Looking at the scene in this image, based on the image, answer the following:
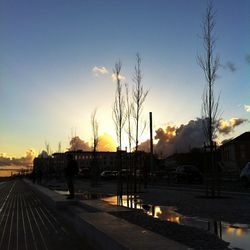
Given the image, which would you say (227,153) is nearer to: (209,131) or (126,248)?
(209,131)

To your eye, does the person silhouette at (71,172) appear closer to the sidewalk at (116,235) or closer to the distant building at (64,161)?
the distant building at (64,161)

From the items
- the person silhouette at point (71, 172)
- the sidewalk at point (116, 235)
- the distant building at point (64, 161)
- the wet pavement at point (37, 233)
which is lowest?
the wet pavement at point (37, 233)

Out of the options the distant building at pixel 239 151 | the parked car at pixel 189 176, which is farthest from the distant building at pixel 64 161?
the distant building at pixel 239 151

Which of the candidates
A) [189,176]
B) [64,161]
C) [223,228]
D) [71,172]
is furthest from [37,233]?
[64,161]

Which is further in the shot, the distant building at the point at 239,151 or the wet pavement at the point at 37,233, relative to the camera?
the distant building at the point at 239,151

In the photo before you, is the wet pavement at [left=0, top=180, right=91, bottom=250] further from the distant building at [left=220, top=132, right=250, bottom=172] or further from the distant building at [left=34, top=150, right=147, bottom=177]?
the distant building at [left=220, top=132, right=250, bottom=172]

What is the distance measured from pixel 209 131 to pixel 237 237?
1040 cm

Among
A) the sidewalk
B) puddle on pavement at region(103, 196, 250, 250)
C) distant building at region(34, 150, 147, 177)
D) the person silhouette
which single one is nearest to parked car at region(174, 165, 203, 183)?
distant building at region(34, 150, 147, 177)

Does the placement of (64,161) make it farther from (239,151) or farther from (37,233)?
(37,233)

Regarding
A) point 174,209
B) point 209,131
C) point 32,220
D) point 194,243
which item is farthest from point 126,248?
point 209,131

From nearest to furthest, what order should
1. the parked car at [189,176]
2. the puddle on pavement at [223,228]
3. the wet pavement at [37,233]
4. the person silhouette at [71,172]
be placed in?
the puddle on pavement at [223,228] → the wet pavement at [37,233] → the person silhouette at [71,172] → the parked car at [189,176]

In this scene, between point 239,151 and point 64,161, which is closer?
point 64,161

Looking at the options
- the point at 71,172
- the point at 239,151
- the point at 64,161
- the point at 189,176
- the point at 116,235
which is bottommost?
the point at 116,235

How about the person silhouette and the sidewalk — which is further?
the person silhouette
